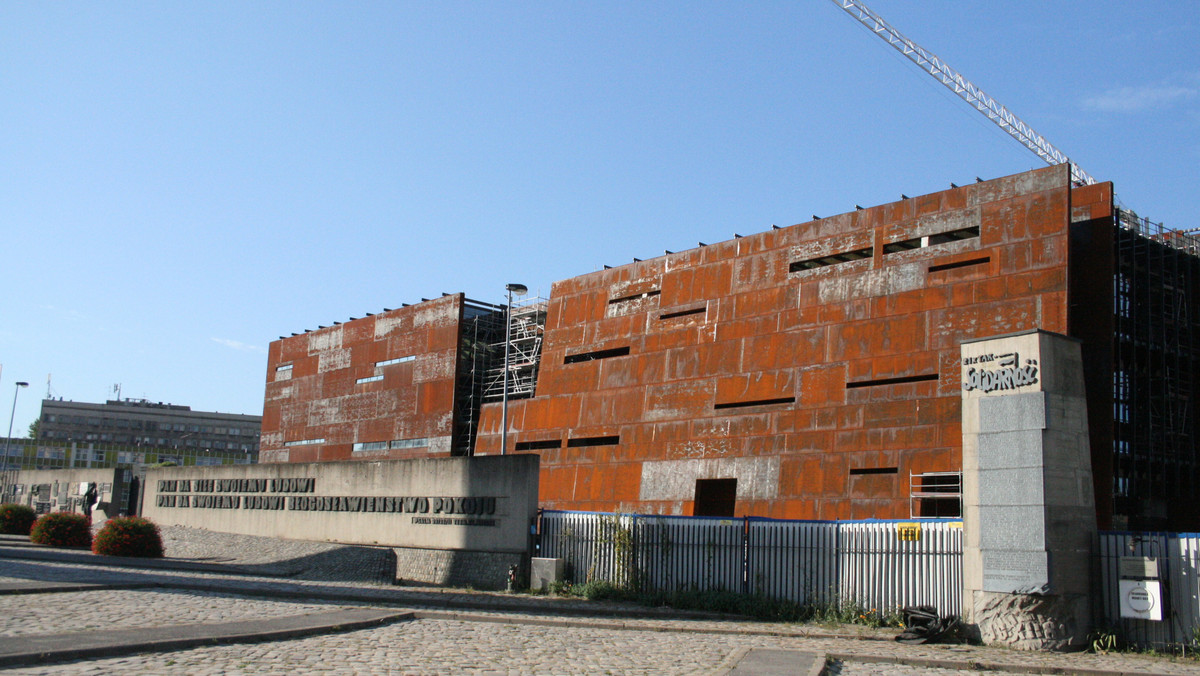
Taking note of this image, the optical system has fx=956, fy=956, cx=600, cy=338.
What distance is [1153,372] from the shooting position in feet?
124

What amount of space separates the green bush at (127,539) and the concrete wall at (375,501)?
4297 millimetres

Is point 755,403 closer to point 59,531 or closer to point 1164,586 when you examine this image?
point 1164,586

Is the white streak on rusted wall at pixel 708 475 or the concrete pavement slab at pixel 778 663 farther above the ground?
the white streak on rusted wall at pixel 708 475

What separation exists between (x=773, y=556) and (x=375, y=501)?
14.0m

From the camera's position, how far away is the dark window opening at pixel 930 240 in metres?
34.7

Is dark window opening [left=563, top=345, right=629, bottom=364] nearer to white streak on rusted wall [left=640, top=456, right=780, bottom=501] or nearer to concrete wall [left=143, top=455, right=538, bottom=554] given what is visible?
white streak on rusted wall [left=640, top=456, right=780, bottom=501]

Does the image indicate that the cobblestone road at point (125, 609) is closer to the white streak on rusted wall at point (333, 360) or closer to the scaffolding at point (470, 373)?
the scaffolding at point (470, 373)

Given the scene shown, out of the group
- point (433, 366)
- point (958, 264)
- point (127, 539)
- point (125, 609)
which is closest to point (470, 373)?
point (433, 366)

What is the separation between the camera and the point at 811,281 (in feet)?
126

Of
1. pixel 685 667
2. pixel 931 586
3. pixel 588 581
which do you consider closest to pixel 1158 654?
pixel 931 586

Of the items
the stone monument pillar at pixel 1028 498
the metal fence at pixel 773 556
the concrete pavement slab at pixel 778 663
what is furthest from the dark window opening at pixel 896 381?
the concrete pavement slab at pixel 778 663

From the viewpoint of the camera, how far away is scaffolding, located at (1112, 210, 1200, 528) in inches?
1393

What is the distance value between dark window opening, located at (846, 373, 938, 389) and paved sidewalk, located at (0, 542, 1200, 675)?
1650 cm

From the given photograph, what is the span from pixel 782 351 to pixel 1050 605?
2260 cm
